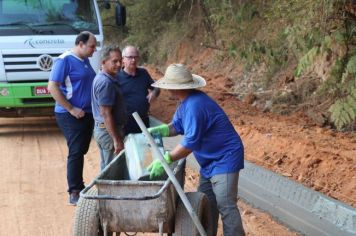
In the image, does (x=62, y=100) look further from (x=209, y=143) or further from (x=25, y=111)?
(x=25, y=111)

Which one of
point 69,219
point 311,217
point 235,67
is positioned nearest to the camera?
point 311,217

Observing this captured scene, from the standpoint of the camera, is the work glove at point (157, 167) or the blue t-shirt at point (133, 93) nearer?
the work glove at point (157, 167)

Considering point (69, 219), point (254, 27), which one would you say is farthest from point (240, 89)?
point (69, 219)

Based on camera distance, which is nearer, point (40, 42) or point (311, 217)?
point (311, 217)

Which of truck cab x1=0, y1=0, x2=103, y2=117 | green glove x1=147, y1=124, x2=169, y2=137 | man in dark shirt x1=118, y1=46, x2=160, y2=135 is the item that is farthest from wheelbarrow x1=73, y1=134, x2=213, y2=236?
truck cab x1=0, y1=0, x2=103, y2=117

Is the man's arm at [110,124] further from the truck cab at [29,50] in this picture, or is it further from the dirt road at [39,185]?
the truck cab at [29,50]

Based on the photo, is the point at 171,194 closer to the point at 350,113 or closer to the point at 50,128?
the point at 350,113

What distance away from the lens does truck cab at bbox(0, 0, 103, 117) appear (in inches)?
412

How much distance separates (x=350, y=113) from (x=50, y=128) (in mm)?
6913

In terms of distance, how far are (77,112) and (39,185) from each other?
159 centimetres

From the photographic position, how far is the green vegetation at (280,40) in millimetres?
7141

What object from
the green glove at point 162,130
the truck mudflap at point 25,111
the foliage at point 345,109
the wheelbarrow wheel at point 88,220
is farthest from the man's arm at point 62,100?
the truck mudflap at point 25,111

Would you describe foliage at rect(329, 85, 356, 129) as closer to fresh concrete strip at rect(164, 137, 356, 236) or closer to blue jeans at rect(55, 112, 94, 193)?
fresh concrete strip at rect(164, 137, 356, 236)

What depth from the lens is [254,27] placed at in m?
14.1
